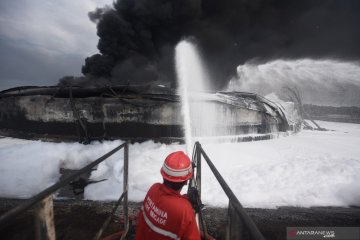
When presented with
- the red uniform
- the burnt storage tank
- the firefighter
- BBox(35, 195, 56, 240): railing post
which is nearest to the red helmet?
the firefighter

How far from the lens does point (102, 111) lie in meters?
7.57

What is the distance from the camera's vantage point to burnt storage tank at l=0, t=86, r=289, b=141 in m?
7.54

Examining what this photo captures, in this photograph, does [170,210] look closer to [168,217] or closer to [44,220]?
[168,217]

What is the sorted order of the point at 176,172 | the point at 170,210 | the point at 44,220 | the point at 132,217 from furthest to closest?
the point at 132,217 → the point at 176,172 → the point at 170,210 → the point at 44,220

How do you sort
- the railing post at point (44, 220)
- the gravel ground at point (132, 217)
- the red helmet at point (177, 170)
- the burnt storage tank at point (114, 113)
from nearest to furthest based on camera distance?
the railing post at point (44, 220) < the red helmet at point (177, 170) < the gravel ground at point (132, 217) < the burnt storage tank at point (114, 113)

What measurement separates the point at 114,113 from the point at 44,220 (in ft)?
20.8

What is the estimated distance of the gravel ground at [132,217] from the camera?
3417mm

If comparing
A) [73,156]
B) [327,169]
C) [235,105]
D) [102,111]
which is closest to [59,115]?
[102,111]

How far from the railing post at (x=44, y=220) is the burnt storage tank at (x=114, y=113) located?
613 cm

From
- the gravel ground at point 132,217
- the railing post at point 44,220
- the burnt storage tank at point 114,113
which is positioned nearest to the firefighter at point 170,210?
the railing post at point 44,220

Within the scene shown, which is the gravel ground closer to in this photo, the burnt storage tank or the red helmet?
the red helmet

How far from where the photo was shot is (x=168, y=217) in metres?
1.82

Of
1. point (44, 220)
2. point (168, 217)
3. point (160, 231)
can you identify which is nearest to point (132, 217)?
point (160, 231)

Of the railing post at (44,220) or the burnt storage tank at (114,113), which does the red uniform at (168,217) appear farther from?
the burnt storage tank at (114,113)
